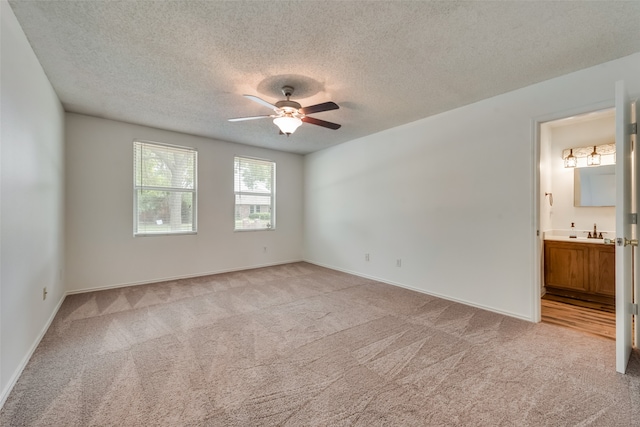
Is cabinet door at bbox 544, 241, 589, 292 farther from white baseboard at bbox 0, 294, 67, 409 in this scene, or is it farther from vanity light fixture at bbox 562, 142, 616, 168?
white baseboard at bbox 0, 294, 67, 409

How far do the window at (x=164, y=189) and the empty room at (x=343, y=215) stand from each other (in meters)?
0.03

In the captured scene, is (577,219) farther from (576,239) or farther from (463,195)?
(463,195)

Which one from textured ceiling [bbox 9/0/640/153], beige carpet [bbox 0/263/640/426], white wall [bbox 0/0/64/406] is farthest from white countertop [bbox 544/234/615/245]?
white wall [bbox 0/0/64/406]

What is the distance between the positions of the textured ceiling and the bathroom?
5.59ft

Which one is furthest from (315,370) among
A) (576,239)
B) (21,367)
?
(576,239)

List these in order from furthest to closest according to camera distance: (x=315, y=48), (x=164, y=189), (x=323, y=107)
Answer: (x=164, y=189), (x=323, y=107), (x=315, y=48)

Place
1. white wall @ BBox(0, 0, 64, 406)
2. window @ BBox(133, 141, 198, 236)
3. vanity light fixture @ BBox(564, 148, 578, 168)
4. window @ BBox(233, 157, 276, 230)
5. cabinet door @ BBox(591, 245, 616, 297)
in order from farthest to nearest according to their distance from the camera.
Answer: window @ BBox(233, 157, 276, 230)
window @ BBox(133, 141, 198, 236)
vanity light fixture @ BBox(564, 148, 578, 168)
cabinet door @ BBox(591, 245, 616, 297)
white wall @ BBox(0, 0, 64, 406)

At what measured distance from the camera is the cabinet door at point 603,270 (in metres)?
3.45

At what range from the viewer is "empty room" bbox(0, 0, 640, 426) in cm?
180

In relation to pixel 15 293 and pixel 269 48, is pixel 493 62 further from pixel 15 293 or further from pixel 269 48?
pixel 15 293

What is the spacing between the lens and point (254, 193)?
222 inches

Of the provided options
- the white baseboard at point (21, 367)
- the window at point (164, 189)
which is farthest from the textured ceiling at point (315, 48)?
the white baseboard at point (21, 367)

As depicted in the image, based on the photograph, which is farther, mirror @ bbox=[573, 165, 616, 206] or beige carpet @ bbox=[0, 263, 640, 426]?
mirror @ bbox=[573, 165, 616, 206]

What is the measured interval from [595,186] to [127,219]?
695cm
